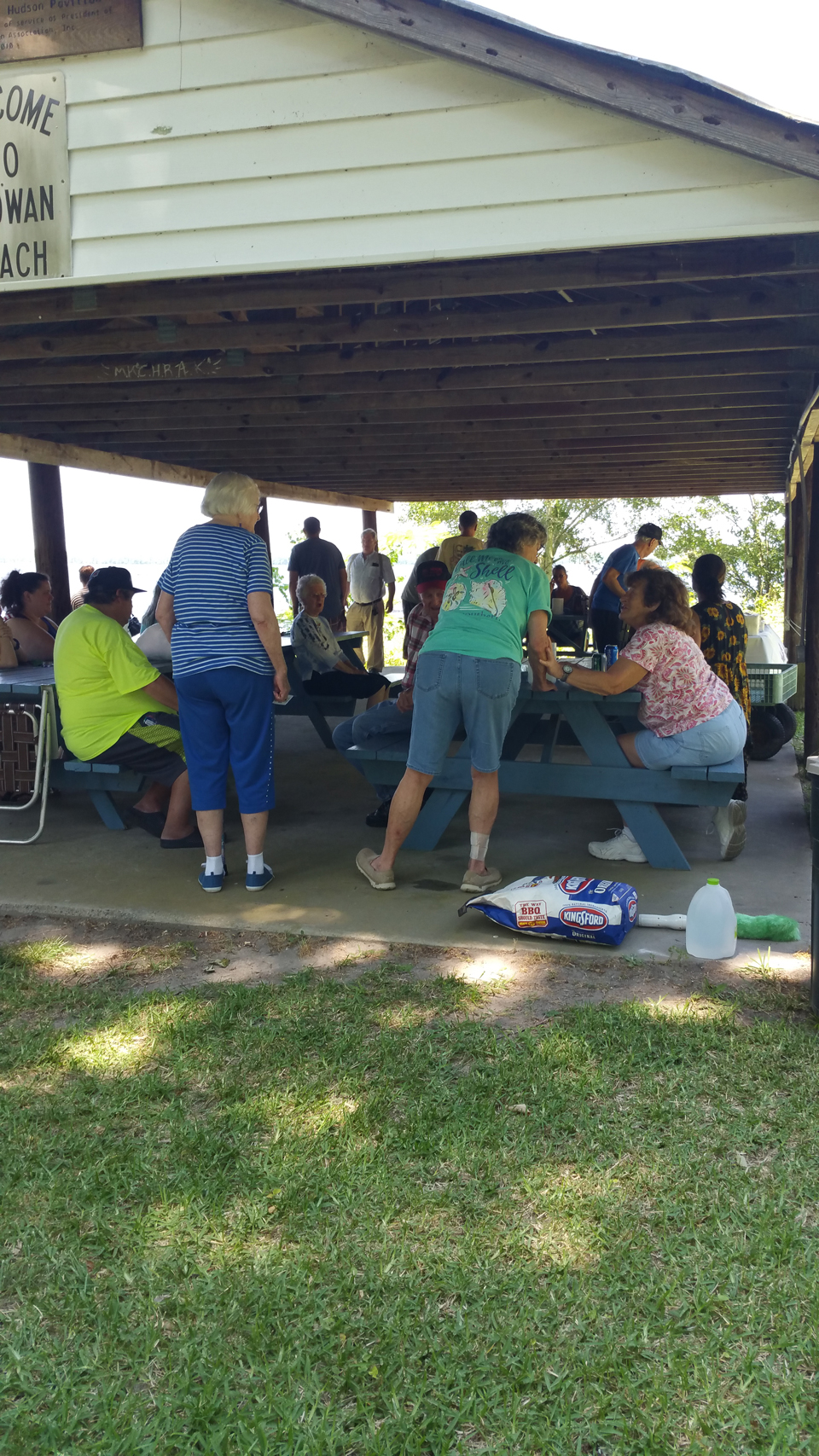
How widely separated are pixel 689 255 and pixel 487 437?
589cm

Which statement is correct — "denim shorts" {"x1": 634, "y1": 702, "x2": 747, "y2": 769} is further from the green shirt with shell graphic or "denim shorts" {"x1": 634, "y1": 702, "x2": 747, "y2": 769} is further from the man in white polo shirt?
the man in white polo shirt

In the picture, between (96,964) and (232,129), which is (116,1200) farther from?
(232,129)

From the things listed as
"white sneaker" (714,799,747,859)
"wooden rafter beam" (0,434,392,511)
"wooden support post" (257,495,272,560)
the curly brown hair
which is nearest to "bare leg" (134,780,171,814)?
the curly brown hair

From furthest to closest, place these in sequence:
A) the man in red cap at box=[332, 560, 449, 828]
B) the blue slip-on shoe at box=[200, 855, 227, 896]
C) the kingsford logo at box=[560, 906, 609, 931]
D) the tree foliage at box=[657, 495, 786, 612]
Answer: the tree foliage at box=[657, 495, 786, 612]
the man in red cap at box=[332, 560, 449, 828]
the blue slip-on shoe at box=[200, 855, 227, 896]
the kingsford logo at box=[560, 906, 609, 931]

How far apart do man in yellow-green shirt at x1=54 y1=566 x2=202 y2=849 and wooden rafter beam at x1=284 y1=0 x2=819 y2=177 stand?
100 inches

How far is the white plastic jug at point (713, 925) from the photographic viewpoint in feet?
12.2

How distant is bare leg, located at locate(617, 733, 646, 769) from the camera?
4.78m

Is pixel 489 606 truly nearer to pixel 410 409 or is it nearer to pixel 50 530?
pixel 410 409

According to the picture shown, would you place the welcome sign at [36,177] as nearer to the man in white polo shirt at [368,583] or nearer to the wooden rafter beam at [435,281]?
the wooden rafter beam at [435,281]

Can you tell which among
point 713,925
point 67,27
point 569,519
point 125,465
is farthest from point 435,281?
point 569,519

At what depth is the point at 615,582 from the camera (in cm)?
951

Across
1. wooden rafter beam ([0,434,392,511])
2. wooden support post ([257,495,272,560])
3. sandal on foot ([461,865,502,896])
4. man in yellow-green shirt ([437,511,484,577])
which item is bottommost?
sandal on foot ([461,865,502,896])

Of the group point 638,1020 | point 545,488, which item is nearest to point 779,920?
point 638,1020

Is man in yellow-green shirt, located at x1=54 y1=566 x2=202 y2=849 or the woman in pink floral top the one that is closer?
the woman in pink floral top
